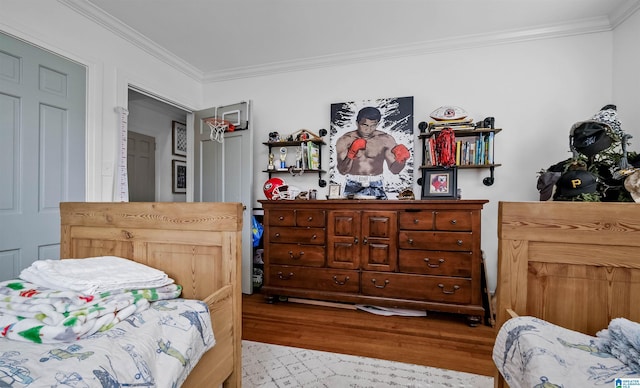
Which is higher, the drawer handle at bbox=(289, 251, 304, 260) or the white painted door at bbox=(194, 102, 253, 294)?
the white painted door at bbox=(194, 102, 253, 294)

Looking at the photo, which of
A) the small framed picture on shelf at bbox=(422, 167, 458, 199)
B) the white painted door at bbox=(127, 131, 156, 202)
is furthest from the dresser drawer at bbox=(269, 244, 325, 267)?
the white painted door at bbox=(127, 131, 156, 202)

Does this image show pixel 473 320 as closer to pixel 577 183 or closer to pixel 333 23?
pixel 577 183

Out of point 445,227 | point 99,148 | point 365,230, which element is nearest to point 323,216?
point 365,230

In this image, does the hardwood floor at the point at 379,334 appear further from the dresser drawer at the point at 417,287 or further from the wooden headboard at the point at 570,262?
the wooden headboard at the point at 570,262

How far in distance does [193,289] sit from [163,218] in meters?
0.36

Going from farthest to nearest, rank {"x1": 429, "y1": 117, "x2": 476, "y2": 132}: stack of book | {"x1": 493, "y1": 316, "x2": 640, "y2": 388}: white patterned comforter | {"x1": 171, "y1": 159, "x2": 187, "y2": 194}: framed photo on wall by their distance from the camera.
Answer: {"x1": 171, "y1": 159, "x2": 187, "y2": 194}: framed photo on wall
{"x1": 429, "y1": 117, "x2": 476, "y2": 132}: stack of book
{"x1": 493, "y1": 316, "x2": 640, "y2": 388}: white patterned comforter

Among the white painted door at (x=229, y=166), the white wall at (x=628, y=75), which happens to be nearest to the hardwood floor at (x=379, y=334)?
the white painted door at (x=229, y=166)

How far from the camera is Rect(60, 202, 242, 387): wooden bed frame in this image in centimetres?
115

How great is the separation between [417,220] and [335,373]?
51.4 inches

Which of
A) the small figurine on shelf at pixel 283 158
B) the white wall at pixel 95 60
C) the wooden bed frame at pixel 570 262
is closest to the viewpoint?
the wooden bed frame at pixel 570 262

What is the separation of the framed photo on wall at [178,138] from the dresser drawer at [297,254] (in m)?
2.59

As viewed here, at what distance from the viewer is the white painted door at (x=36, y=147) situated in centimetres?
181

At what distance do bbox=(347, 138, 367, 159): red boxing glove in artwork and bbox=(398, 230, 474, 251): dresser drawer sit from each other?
1.05 metres

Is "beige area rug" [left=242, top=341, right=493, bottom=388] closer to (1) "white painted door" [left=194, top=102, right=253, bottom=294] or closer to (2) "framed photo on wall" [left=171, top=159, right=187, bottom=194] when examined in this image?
(1) "white painted door" [left=194, top=102, right=253, bottom=294]
